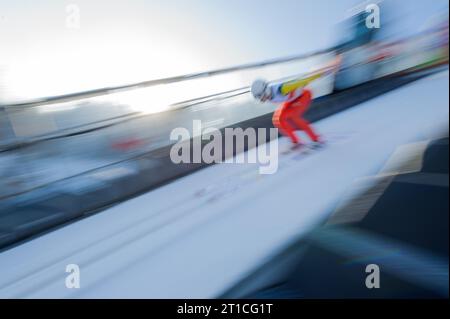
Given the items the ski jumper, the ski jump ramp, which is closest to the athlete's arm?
the ski jumper

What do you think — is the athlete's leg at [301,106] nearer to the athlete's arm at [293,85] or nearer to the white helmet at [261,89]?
the athlete's arm at [293,85]

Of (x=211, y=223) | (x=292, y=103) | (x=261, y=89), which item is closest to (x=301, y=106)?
(x=292, y=103)

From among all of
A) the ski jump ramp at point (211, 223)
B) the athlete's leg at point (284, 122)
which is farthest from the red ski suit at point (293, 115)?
the ski jump ramp at point (211, 223)

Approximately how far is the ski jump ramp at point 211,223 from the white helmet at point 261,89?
0.44 m

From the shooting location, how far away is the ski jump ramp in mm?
1050

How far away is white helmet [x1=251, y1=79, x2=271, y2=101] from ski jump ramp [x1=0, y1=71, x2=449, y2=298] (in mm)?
441

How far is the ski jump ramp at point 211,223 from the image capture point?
1.05 m

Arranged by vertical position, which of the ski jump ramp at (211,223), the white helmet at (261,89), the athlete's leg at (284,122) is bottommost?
the ski jump ramp at (211,223)

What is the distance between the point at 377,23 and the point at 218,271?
1754mm

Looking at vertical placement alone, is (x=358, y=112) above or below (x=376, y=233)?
above

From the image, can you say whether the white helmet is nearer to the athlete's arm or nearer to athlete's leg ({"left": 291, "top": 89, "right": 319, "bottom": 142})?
the athlete's arm
